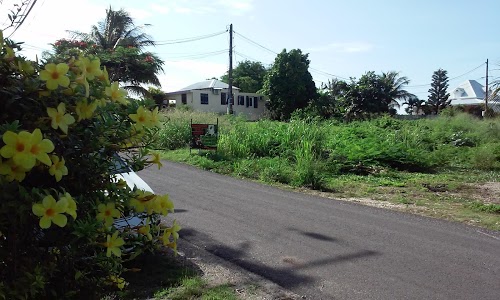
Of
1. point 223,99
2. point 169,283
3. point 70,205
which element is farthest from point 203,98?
point 70,205

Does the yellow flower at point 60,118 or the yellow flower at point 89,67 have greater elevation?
the yellow flower at point 89,67

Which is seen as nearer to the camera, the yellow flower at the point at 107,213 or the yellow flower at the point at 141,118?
the yellow flower at the point at 107,213

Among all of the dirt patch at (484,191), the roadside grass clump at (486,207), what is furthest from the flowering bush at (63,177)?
the dirt patch at (484,191)

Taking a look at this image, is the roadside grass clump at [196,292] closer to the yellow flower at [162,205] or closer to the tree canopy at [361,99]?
the yellow flower at [162,205]

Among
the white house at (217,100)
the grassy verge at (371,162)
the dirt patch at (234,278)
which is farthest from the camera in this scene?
the white house at (217,100)

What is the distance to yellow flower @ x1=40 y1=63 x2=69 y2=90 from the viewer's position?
66.3 inches

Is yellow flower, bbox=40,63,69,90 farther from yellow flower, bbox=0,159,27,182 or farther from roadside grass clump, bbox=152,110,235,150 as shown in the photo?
roadside grass clump, bbox=152,110,235,150

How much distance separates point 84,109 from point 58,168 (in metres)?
0.26

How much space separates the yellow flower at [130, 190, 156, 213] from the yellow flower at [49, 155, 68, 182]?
39cm

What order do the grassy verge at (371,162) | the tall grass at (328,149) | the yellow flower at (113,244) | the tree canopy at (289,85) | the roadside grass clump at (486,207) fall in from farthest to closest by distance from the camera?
the tree canopy at (289,85) → the tall grass at (328,149) → the grassy verge at (371,162) → the roadside grass clump at (486,207) → the yellow flower at (113,244)

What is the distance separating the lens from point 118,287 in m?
2.18

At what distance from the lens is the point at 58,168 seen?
5.38 ft

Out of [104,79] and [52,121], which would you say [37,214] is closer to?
[52,121]

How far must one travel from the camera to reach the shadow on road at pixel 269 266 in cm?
536
